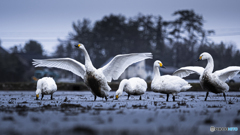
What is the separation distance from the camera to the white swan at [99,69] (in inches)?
512

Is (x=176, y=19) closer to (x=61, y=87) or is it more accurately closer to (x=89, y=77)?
(x=61, y=87)

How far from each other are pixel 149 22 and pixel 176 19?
7.04 m

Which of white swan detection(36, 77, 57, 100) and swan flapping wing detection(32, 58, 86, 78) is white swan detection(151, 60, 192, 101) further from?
white swan detection(36, 77, 57, 100)

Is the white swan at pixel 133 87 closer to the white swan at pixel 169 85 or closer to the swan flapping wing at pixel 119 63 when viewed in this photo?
the swan flapping wing at pixel 119 63

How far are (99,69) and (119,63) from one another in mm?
1059

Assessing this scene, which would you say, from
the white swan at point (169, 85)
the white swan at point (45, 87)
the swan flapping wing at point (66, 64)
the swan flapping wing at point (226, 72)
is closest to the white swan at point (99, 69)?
the swan flapping wing at point (66, 64)

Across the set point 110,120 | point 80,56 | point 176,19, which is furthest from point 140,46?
point 110,120

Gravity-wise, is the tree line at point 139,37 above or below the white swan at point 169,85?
above

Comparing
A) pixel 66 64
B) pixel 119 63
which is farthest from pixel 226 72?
pixel 66 64

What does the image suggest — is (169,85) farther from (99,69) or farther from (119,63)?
(99,69)

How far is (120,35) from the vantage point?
69.8 metres

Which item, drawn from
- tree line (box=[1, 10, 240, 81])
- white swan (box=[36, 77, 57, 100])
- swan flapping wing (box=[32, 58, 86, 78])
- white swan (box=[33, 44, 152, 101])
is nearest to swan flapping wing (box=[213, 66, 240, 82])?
white swan (box=[33, 44, 152, 101])

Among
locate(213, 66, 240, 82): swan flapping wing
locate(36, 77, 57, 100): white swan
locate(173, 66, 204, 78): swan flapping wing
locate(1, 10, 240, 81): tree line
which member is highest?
locate(1, 10, 240, 81): tree line

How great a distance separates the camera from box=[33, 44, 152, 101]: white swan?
13016mm
